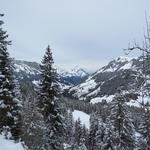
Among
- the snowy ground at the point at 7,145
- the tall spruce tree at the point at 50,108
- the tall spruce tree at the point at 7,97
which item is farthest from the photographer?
the tall spruce tree at the point at 50,108

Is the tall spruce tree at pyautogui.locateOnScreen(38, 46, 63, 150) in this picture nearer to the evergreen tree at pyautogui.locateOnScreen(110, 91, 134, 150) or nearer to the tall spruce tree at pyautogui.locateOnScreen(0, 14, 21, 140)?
the tall spruce tree at pyautogui.locateOnScreen(0, 14, 21, 140)

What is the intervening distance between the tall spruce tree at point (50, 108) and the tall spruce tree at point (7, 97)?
4.00 metres

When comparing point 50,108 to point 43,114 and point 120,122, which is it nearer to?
point 43,114

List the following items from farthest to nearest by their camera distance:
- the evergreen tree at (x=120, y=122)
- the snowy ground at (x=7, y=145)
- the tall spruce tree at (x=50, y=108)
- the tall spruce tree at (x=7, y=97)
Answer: the evergreen tree at (x=120, y=122)
the tall spruce tree at (x=50, y=108)
the tall spruce tree at (x=7, y=97)
the snowy ground at (x=7, y=145)

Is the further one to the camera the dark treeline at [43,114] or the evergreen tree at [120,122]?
the evergreen tree at [120,122]

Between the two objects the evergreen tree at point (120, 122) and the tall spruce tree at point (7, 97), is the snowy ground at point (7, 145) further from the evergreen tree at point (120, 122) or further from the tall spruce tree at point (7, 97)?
the evergreen tree at point (120, 122)

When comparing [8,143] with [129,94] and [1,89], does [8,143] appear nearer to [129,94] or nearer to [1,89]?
[1,89]

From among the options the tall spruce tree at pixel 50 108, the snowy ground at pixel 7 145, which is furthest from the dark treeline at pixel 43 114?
the snowy ground at pixel 7 145

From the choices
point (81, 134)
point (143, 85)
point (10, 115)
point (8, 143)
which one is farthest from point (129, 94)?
point (81, 134)

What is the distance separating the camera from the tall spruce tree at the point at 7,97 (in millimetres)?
22794

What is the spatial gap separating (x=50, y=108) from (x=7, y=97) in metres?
6.09

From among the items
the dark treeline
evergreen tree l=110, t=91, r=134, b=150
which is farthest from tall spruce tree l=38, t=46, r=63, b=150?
evergreen tree l=110, t=91, r=134, b=150

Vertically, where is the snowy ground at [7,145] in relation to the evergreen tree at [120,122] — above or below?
above

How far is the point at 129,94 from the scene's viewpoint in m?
9.61
